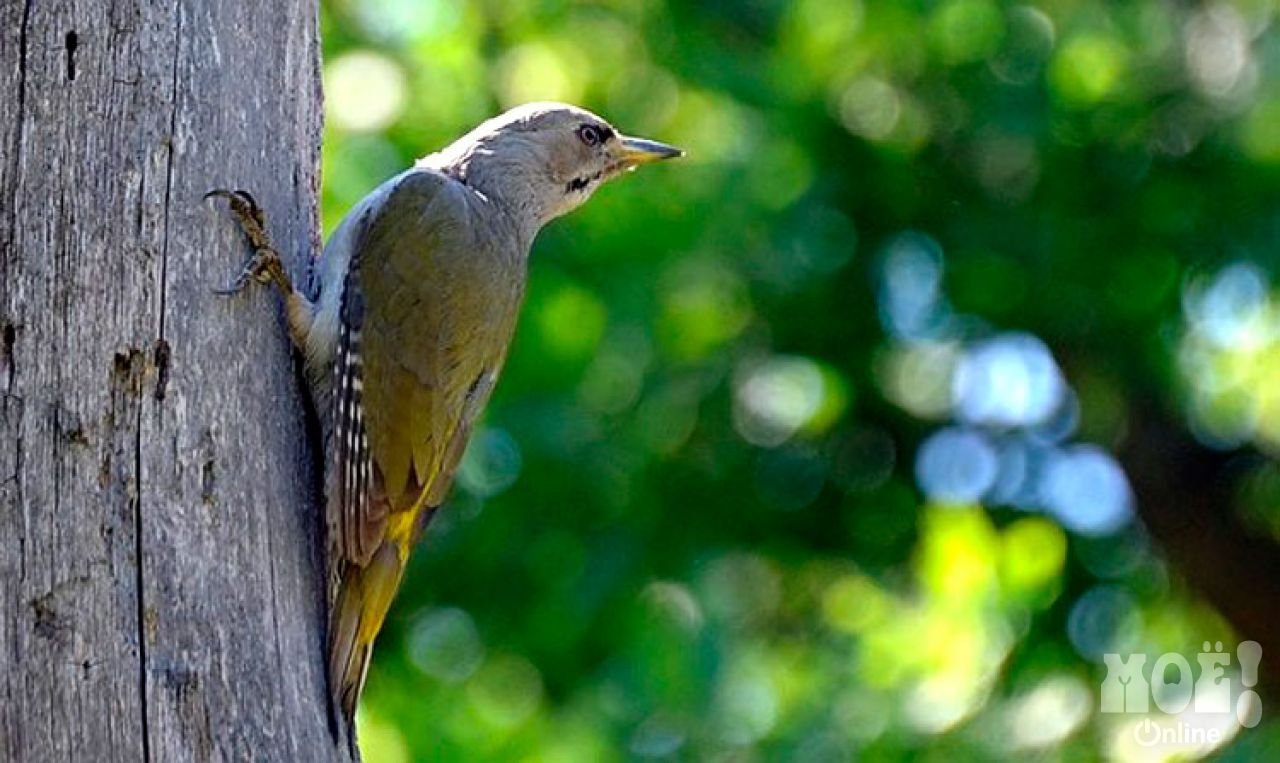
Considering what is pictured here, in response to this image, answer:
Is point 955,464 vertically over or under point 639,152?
under

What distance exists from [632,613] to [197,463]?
4.15 m

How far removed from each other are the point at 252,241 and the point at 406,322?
3.06 ft

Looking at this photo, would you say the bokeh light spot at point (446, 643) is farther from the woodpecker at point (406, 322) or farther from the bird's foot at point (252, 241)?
the bird's foot at point (252, 241)

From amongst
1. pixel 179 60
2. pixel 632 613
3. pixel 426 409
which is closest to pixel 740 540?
pixel 632 613

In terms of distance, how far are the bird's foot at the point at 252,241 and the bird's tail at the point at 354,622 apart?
0.64m

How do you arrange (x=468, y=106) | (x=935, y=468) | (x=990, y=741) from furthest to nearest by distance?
(x=935, y=468) < (x=468, y=106) < (x=990, y=741)

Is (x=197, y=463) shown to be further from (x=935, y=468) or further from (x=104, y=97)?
(x=935, y=468)

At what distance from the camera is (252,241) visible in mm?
4340

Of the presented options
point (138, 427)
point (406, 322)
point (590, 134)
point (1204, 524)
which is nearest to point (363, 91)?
point (590, 134)

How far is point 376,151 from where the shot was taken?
8.00 metres

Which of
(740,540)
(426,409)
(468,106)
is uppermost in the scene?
(426,409)

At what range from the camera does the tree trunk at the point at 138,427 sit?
390 cm

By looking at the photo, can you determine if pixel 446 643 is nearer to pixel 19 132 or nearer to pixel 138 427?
pixel 138 427

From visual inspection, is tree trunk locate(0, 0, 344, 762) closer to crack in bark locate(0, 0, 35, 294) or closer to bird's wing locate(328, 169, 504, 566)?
crack in bark locate(0, 0, 35, 294)
